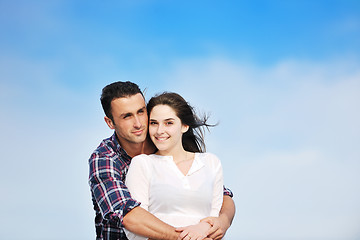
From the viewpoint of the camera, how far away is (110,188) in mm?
4121

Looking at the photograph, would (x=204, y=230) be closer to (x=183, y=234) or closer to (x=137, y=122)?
(x=183, y=234)

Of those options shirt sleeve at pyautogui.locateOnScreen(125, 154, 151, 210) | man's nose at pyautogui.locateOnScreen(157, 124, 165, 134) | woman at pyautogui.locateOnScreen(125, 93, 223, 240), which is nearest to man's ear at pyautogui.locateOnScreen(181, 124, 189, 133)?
woman at pyautogui.locateOnScreen(125, 93, 223, 240)

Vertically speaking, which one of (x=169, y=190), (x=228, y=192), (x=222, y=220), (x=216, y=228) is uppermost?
(x=228, y=192)

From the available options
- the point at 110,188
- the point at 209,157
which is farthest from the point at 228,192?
the point at 110,188

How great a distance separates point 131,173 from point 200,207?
0.69 metres

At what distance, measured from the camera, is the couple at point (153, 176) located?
3.99 m

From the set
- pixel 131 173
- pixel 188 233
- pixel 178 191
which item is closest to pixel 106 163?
pixel 131 173

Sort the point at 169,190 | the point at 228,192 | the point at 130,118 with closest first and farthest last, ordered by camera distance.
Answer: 1. the point at 169,190
2. the point at 130,118
3. the point at 228,192

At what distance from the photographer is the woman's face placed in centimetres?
425

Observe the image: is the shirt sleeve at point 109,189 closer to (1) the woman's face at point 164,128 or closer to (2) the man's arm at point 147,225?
(2) the man's arm at point 147,225

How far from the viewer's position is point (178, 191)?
4094 mm

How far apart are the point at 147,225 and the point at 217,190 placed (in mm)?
905

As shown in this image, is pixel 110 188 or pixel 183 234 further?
pixel 110 188

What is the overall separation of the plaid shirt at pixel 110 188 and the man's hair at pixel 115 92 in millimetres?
310
